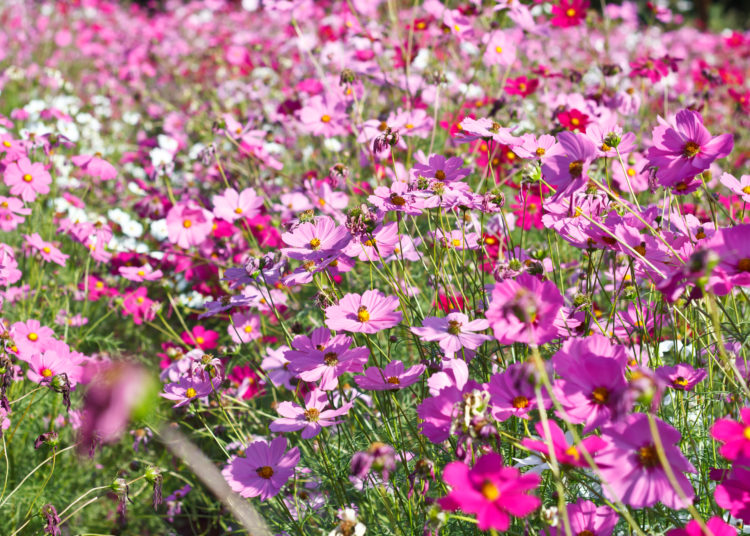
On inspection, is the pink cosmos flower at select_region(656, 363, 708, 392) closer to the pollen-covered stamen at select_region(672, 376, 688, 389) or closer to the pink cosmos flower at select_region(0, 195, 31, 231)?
the pollen-covered stamen at select_region(672, 376, 688, 389)

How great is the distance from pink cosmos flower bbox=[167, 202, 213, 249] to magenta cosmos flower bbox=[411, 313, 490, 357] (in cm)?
105

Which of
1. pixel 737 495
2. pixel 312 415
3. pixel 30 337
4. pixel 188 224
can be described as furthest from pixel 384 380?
pixel 188 224

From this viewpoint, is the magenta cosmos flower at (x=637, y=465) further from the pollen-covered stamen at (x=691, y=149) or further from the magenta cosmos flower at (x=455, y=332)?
the pollen-covered stamen at (x=691, y=149)

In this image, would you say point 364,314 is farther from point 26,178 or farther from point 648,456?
point 26,178

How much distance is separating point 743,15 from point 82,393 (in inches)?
449

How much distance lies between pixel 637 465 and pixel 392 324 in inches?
17.3

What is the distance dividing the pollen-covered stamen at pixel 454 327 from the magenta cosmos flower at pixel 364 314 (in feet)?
0.30

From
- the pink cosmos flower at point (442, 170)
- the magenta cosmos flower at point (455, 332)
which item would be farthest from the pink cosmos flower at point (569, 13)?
the magenta cosmos flower at point (455, 332)

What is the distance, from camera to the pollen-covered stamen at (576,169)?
3.52 ft

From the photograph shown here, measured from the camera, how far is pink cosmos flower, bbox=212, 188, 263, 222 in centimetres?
179

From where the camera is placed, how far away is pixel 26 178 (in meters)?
1.92

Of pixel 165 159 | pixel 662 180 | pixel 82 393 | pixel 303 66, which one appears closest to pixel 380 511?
pixel 662 180

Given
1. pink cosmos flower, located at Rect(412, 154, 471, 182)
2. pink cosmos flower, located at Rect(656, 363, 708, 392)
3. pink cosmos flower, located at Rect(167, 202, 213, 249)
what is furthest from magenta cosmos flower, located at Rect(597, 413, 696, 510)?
pink cosmos flower, located at Rect(167, 202, 213, 249)

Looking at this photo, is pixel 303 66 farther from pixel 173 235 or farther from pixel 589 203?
pixel 589 203
